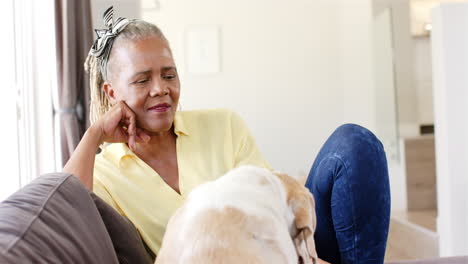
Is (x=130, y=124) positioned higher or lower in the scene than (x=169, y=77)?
lower

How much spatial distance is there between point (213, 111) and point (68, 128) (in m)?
0.79

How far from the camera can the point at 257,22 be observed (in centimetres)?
460

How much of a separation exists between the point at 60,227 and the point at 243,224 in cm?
31

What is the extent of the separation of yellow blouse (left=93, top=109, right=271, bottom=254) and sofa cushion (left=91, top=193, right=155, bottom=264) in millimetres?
175

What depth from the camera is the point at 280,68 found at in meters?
4.61

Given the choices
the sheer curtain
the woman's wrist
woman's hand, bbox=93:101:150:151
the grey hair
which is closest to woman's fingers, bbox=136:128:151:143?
woman's hand, bbox=93:101:150:151

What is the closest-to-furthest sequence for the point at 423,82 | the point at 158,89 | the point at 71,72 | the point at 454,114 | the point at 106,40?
the point at 158,89
the point at 106,40
the point at 71,72
the point at 454,114
the point at 423,82

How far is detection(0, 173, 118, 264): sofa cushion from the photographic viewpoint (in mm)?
665

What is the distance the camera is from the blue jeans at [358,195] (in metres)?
1.16

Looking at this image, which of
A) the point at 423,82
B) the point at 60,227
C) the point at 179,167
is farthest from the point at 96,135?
the point at 423,82

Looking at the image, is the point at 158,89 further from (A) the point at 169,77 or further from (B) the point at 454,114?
(B) the point at 454,114

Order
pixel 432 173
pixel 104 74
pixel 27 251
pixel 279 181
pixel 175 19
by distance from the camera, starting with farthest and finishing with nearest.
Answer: pixel 175 19
pixel 432 173
pixel 104 74
pixel 279 181
pixel 27 251

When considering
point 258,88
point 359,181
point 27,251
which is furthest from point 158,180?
point 258,88

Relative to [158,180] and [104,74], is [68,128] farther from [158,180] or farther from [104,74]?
[158,180]
